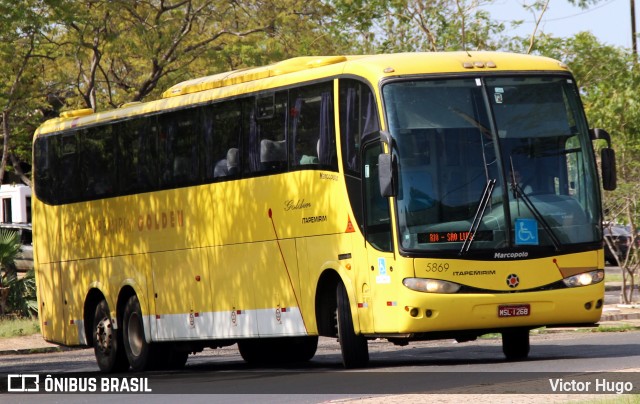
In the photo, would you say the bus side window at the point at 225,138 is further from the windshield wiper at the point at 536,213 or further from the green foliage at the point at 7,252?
the green foliage at the point at 7,252

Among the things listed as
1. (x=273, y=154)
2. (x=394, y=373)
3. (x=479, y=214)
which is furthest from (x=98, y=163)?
(x=479, y=214)

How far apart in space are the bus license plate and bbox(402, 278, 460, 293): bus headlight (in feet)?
1.85

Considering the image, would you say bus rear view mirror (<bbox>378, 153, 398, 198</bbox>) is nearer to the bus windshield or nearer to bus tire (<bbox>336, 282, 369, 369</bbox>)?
the bus windshield

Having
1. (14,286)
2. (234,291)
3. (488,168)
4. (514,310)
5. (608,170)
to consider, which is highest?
(488,168)

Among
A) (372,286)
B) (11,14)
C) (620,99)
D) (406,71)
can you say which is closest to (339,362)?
(372,286)

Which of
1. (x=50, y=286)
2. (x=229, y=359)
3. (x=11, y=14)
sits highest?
(x=11, y=14)

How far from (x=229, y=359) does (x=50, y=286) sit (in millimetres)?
3304

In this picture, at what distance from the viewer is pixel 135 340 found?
2088 cm

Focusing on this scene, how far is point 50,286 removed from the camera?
23250 mm

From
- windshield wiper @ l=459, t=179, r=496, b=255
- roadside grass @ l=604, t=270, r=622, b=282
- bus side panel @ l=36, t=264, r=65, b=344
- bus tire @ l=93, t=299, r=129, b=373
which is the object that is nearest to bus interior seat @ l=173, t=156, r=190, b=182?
bus tire @ l=93, t=299, r=129, b=373

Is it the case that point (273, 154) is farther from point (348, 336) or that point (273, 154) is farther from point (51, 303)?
point (51, 303)

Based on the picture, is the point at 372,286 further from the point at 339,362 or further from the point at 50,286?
the point at 50,286

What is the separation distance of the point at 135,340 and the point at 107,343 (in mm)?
638

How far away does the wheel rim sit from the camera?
20730mm
